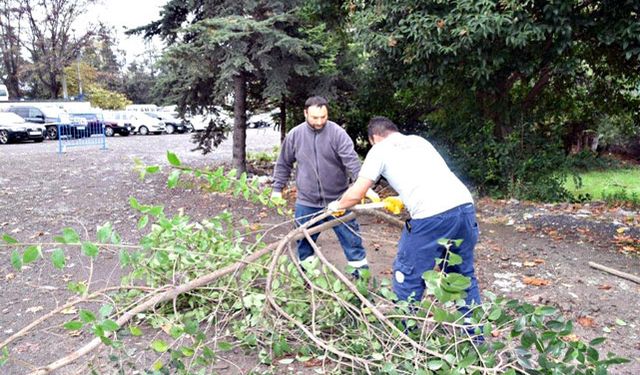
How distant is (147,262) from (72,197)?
546 cm

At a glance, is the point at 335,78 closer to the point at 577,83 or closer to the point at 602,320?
the point at 577,83

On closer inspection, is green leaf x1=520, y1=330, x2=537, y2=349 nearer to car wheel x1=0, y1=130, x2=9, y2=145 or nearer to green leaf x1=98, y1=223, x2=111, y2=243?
green leaf x1=98, y1=223, x2=111, y2=243

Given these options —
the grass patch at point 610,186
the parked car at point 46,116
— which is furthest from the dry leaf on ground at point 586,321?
the parked car at point 46,116

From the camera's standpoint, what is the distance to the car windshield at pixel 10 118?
1995cm

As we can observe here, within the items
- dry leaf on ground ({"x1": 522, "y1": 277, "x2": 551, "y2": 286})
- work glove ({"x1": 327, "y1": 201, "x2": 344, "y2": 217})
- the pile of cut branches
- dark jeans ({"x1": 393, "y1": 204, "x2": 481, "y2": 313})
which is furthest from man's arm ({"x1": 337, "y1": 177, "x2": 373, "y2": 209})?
dry leaf on ground ({"x1": 522, "y1": 277, "x2": 551, "y2": 286})

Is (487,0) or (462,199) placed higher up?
(487,0)

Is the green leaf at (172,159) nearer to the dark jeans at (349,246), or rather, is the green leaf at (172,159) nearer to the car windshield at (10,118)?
the dark jeans at (349,246)

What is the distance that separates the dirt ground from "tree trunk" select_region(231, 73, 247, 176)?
4.60ft

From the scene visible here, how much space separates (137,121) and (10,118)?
7145 millimetres

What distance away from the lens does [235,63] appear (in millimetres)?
7270

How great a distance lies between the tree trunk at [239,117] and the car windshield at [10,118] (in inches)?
592

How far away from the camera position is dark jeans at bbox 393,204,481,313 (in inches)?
116

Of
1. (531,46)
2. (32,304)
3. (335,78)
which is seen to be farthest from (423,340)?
(335,78)

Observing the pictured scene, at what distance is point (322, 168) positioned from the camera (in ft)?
13.4
